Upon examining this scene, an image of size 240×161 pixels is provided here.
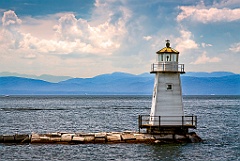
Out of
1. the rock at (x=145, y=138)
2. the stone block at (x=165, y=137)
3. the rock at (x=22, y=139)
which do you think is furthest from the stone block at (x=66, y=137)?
the stone block at (x=165, y=137)

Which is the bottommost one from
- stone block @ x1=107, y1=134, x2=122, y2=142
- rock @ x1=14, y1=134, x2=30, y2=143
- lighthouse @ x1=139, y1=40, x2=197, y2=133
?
rock @ x1=14, y1=134, x2=30, y2=143

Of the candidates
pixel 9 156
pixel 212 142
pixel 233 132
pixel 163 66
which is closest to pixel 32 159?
pixel 9 156

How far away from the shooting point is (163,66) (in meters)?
41.8

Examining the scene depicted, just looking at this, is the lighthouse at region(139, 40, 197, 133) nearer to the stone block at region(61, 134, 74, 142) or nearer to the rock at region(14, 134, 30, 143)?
the stone block at region(61, 134, 74, 142)

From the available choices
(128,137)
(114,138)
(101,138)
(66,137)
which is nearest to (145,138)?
(128,137)

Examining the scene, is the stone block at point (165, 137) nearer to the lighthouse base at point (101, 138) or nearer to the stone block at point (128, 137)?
the lighthouse base at point (101, 138)

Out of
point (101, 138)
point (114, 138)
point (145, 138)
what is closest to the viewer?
point (145, 138)

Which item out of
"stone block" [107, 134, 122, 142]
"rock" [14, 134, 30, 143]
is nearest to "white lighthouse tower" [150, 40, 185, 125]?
"stone block" [107, 134, 122, 142]

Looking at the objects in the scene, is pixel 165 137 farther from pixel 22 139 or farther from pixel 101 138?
pixel 22 139

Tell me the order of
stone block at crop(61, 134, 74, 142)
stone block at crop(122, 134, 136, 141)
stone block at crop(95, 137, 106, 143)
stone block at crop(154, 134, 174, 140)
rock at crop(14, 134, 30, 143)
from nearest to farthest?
stone block at crop(154, 134, 174, 140)
stone block at crop(122, 134, 136, 141)
stone block at crop(95, 137, 106, 143)
stone block at crop(61, 134, 74, 142)
rock at crop(14, 134, 30, 143)

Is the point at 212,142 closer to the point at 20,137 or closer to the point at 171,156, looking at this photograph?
the point at 171,156

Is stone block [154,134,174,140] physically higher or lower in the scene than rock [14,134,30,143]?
higher

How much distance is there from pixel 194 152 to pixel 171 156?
103 inches

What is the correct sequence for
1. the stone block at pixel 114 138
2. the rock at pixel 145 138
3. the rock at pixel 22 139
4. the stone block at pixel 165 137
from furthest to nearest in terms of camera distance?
the rock at pixel 22 139 < the stone block at pixel 114 138 < the rock at pixel 145 138 < the stone block at pixel 165 137
